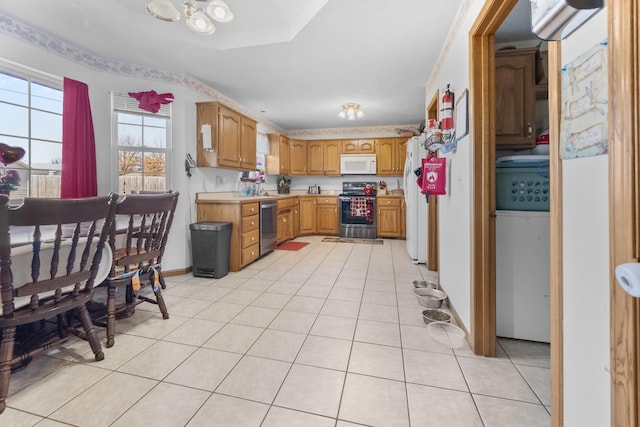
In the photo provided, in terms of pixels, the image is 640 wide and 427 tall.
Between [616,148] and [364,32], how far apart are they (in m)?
2.33

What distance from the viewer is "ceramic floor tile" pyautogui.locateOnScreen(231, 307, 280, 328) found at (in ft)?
6.79

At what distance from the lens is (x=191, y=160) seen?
3.38 m

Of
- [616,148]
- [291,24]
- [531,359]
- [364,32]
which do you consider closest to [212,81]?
[291,24]

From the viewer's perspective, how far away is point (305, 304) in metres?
2.42

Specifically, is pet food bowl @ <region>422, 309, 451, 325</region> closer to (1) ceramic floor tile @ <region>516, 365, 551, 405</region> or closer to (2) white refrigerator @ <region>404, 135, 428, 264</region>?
(1) ceramic floor tile @ <region>516, 365, 551, 405</region>

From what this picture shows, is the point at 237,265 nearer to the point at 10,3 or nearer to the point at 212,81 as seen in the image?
the point at 212,81

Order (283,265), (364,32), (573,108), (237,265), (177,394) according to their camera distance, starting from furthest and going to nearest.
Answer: (283,265), (237,265), (364,32), (177,394), (573,108)

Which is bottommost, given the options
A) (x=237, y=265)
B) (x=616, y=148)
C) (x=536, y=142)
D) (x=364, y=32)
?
(x=237, y=265)

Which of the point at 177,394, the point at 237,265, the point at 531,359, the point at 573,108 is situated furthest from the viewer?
the point at 237,265

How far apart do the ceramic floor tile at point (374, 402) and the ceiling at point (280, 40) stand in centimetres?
252

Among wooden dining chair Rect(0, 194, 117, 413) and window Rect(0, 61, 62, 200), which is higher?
window Rect(0, 61, 62, 200)

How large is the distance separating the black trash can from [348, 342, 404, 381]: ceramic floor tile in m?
1.97

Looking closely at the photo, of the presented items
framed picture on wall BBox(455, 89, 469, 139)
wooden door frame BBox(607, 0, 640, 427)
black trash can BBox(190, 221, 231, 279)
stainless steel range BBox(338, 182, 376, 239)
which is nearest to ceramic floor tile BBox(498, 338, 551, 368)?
wooden door frame BBox(607, 0, 640, 427)

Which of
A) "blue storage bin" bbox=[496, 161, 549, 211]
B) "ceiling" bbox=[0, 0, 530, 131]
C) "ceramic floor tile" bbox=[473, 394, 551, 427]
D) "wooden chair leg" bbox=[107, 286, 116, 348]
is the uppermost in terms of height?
"ceiling" bbox=[0, 0, 530, 131]
